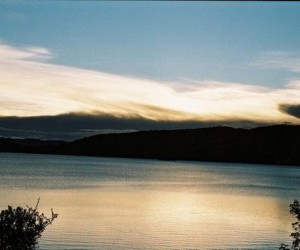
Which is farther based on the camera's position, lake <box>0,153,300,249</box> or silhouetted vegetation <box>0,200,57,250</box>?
lake <box>0,153,300,249</box>

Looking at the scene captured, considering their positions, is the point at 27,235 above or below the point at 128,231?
above

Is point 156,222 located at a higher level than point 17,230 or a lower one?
lower

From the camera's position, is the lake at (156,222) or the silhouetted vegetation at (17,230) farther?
the lake at (156,222)

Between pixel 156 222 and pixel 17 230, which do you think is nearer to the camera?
pixel 17 230

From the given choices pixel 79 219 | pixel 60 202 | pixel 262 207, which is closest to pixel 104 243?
pixel 79 219

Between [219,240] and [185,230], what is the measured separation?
25.7ft

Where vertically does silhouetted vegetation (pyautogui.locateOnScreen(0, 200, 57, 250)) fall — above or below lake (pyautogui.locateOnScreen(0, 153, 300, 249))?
above

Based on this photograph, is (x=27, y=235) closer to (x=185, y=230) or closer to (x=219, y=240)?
(x=219, y=240)

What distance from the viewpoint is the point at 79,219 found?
2950 inches

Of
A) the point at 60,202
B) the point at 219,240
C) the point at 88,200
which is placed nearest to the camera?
the point at 219,240

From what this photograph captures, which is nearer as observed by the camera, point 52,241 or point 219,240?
point 52,241

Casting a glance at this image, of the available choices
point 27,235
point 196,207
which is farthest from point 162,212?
point 27,235

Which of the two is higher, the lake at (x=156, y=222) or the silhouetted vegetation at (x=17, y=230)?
the silhouetted vegetation at (x=17, y=230)

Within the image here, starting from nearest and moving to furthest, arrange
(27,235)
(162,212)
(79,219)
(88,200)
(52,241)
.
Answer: (27,235)
(52,241)
(79,219)
(162,212)
(88,200)
